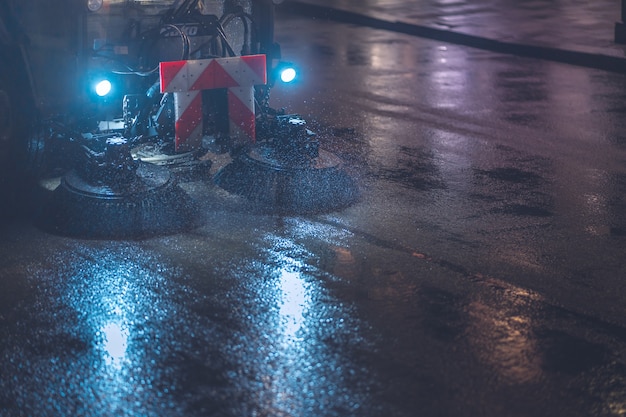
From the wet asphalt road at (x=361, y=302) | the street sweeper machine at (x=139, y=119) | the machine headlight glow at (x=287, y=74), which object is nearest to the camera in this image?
the wet asphalt road at (x=361, y=302)

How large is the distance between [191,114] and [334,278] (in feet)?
8.59

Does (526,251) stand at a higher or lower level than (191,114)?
lower

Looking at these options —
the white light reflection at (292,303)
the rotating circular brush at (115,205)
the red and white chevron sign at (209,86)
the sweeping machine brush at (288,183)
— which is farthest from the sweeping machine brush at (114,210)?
the white light reflection at (292,303)

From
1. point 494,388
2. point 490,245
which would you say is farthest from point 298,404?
point 490,245

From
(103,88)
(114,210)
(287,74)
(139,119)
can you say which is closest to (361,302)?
(114,210)

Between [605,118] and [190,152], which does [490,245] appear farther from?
[605,118]

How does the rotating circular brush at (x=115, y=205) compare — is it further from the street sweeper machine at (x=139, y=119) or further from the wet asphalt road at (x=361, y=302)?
the wet asphalt road at (x=361, y=302)

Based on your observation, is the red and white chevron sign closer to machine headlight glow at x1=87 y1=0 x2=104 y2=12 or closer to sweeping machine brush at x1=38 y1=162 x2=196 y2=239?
machine headlight glow at x1=87 y1=0 x2=104 y2=12

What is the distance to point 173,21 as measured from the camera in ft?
27.5

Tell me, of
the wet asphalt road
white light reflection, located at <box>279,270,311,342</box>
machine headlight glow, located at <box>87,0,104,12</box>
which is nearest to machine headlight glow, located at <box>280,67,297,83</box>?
the wet asphalt road

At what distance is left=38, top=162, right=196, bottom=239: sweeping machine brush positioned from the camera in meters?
6.98

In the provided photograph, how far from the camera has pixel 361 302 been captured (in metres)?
5.75

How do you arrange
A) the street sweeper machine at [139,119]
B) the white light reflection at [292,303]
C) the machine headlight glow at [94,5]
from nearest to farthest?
1. the white light reflection at [292,303]
2. the street sweeper machine at [139,119]
3. the machine headlight glow at [94,5]

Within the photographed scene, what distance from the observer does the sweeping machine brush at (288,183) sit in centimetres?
777
